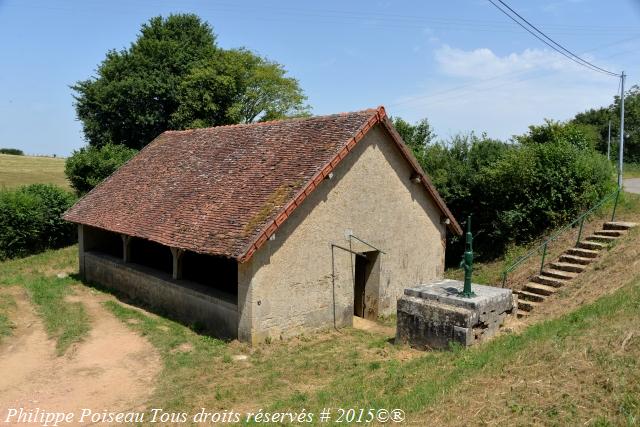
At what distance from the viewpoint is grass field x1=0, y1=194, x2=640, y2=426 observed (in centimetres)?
→ 563

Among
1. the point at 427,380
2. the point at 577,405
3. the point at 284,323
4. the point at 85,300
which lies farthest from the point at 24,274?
the point at 577,405

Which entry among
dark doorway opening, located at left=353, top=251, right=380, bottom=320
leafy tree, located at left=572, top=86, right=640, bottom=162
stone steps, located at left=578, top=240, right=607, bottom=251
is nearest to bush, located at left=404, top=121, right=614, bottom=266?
stone steps, located at left=578, top=240, right=607, bottom=251

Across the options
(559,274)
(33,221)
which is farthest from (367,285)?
(33,221)

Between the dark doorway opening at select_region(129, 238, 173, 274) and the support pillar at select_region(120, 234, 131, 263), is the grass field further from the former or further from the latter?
the dark doorway opening at select_region(129, 238, 173, 274)

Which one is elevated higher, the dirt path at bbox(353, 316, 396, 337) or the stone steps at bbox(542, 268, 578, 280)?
the stone steps at bbox(542, 268, 578, 280)

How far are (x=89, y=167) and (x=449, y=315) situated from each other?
24.4m

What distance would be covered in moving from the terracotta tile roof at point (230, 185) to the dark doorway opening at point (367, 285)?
3027 mm

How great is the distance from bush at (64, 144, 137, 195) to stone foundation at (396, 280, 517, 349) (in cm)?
2240

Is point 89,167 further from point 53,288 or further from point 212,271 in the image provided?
point 212,271

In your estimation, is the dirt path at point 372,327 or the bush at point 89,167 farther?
the bush at point 89,167

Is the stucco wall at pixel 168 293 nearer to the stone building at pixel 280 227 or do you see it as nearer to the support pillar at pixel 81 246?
the stone building at pixel 280 227

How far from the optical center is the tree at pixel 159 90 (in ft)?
108

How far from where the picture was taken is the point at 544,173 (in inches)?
696

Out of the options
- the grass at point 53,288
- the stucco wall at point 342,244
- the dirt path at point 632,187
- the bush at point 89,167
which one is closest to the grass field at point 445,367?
the grass at point 53,288
